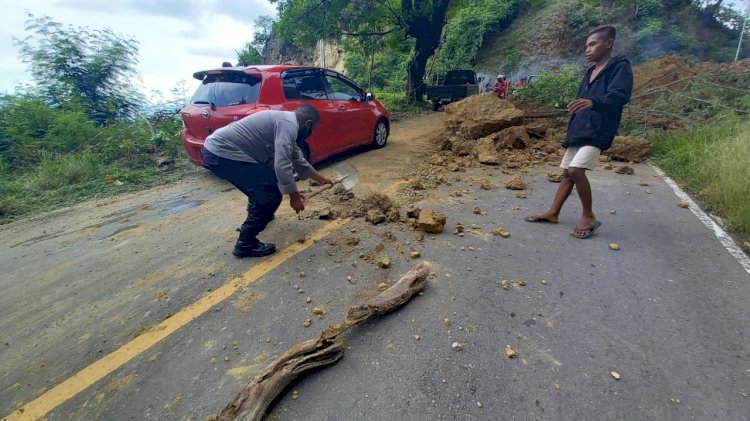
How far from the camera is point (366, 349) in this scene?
7.20 feet

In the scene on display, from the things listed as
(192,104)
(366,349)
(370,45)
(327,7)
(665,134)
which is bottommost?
(366,349)

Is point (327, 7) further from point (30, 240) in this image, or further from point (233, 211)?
point (30, 240)

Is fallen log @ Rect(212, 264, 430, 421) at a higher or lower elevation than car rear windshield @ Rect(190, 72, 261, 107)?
lower

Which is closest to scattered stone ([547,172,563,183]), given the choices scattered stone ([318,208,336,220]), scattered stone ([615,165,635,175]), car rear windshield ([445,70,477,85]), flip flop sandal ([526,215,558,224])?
scattered stone ([615,165,635,175])

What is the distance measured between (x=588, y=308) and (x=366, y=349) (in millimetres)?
1536

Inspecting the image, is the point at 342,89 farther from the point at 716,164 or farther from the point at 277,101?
the point at 716,164

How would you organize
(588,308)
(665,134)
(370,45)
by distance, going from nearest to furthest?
(588,308) → (665,134) → (370,45)

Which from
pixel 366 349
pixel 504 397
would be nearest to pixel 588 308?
pixel 504 397

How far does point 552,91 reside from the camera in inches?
398

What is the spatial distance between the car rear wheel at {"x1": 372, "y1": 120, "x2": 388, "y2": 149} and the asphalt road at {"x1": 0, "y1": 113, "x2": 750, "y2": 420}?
12.7 feet

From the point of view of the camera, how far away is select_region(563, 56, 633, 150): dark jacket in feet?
10.3

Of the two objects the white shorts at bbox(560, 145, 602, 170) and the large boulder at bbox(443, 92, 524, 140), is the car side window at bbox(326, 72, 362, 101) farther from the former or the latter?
the white shorts at bbox(560, 145, 602, 170)

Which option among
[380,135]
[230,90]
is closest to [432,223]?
[230,90]

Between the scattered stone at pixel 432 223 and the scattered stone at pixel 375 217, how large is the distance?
1.41 ft
